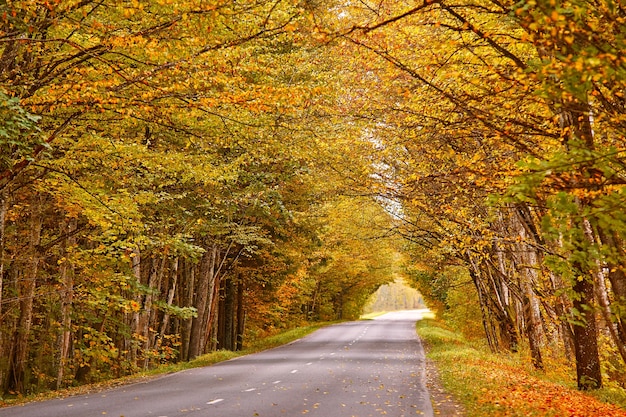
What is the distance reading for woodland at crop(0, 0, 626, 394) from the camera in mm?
6773

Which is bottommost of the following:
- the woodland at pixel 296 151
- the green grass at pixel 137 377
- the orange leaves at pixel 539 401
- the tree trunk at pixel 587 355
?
the green grass at pixel 137 377

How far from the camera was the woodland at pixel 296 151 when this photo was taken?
22.2ft

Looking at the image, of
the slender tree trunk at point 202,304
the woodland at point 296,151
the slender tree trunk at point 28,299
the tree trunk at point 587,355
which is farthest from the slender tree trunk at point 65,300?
the tree trunk at point 587,355

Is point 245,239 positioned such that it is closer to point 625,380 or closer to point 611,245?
point 625,380

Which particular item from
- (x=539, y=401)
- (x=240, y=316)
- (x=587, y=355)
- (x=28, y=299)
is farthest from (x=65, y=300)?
(x=240, y=316)

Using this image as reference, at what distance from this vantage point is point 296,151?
16578 mm

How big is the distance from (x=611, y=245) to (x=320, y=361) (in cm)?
1706

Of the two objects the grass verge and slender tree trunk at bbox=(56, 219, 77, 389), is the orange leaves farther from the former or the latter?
slender tree trunk at bbox=(56, 219, 77, 389)

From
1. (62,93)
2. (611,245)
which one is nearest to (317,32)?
(611,245)

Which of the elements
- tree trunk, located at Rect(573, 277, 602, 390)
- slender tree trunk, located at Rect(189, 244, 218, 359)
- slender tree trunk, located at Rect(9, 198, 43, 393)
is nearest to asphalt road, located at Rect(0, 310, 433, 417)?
tree trunk, located at Rect(573, 277, 602, 390)

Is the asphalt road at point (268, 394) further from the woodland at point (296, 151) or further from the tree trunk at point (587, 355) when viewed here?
the tree trunk at point (587, 355)

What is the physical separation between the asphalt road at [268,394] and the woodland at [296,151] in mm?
2730

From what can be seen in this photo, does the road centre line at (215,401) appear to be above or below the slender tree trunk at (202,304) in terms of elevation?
below

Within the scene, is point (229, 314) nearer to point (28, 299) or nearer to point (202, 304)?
point (202, 304)
